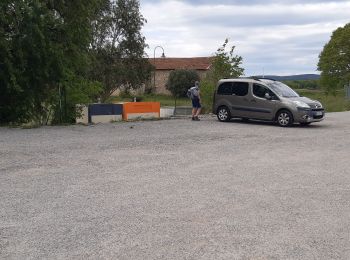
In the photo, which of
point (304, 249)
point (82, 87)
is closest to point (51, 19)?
point (82, 87)

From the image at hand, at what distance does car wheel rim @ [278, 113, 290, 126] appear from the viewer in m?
19.0

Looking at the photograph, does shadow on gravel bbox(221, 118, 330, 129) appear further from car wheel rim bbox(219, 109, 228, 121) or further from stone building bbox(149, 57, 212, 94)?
stone building bbox(149, 57, 212, 94)

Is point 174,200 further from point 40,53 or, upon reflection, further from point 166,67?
point 166,67

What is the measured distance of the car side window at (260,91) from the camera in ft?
64.4

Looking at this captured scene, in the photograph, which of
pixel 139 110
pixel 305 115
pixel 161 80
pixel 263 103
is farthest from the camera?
pixel 161 80

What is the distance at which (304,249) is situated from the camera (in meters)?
5.03

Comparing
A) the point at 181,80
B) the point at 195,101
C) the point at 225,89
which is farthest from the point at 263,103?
the point at 181,80

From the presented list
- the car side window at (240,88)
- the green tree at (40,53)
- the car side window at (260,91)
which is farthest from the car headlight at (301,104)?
the green tree at (40,53)

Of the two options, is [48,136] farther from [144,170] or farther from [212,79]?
[212,79]

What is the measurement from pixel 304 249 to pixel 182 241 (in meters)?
1.23

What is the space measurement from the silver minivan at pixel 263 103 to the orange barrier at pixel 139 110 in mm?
5048

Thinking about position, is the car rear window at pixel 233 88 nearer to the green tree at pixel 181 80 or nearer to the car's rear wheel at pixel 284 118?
the car's rear wheel at pixel 284 118

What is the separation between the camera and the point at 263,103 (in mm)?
19656

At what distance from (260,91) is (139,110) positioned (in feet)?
24.6
